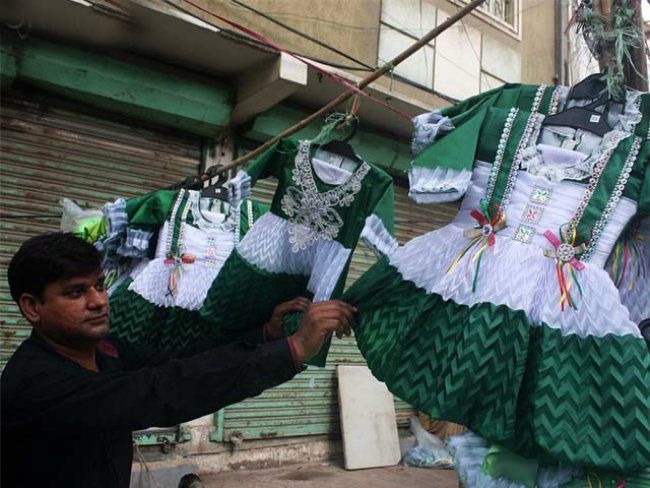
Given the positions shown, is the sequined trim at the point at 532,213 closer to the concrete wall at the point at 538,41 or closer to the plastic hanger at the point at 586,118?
the plastic hanger at the point at 586,118

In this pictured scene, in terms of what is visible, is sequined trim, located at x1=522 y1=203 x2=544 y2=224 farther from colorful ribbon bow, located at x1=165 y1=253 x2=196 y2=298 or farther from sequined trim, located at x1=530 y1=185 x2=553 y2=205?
colorful ribbon bow, located at x1=165 y1=253 x2=196 y2=298

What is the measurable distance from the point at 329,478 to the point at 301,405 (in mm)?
681

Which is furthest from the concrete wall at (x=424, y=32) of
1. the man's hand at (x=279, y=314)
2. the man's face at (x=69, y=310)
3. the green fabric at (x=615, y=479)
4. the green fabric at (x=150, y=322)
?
the green fabric at (x=615, y=479)

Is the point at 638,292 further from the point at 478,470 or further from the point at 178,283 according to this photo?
the point at 178,283

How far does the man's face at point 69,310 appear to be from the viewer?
1645 millimetres

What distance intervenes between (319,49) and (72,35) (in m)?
2.14

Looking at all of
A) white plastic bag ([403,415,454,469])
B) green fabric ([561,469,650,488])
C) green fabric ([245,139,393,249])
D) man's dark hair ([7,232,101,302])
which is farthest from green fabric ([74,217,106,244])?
white plastic bag ([403,415,454,469])

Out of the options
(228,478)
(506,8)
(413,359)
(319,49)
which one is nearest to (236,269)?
(413,359)

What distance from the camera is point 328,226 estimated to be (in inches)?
Answer: 84.0

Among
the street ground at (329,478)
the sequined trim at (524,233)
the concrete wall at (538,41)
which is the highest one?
the concrete wall at (538,41)

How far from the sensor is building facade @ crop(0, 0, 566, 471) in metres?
4.39

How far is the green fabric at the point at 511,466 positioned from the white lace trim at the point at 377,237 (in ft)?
2.13

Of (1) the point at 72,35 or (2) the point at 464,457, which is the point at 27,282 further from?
(1) the point at 72,35

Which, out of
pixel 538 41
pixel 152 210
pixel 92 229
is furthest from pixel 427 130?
pixel 538 41
